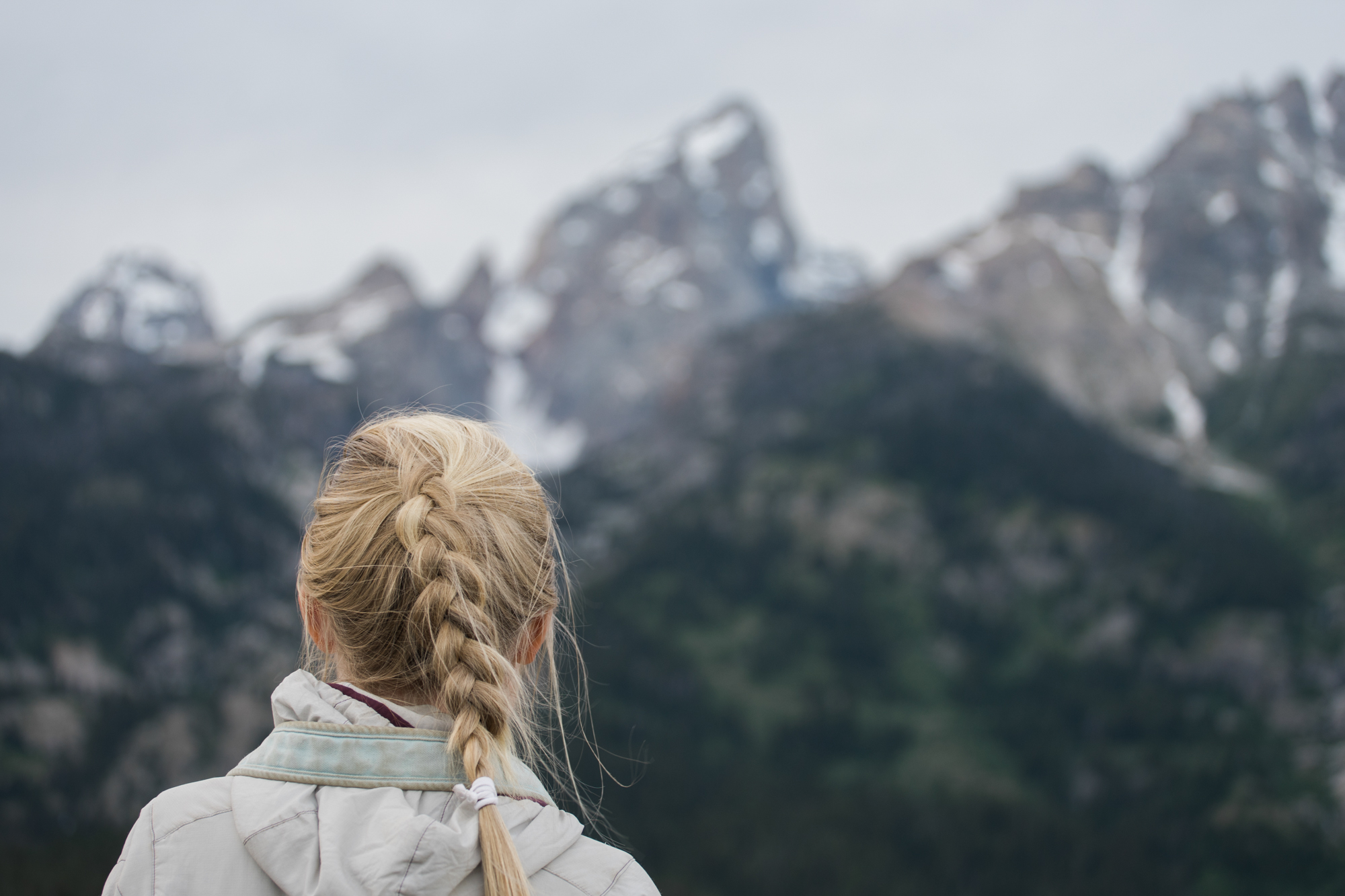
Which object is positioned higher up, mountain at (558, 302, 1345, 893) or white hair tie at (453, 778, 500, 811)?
white hair tie at (453, 778, 500, 811)

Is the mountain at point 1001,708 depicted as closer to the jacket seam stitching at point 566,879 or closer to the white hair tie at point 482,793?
the jacket seam stitching at point 566,879

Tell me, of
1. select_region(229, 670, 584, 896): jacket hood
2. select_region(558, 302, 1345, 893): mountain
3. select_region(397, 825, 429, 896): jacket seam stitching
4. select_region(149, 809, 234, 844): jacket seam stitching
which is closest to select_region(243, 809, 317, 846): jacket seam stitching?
select_region(229, 670, 584, 896): jacket hood

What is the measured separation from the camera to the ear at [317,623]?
3.54 metres

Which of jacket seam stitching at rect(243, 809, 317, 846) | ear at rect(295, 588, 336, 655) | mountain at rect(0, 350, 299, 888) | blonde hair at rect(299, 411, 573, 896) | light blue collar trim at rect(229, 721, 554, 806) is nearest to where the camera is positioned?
jacket seam stitching at rect(243, 809, 317, 846)

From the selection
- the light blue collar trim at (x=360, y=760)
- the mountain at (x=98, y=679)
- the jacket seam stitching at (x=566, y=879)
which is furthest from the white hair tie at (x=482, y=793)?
the mountain at (x=98, y=679)

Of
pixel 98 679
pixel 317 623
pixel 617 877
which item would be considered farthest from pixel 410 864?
pixel 98 679

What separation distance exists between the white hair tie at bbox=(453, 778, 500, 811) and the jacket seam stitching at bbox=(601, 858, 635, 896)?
400mm

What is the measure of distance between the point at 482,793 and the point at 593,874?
42cm

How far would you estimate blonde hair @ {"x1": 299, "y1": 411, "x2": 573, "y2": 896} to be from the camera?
3256 mm

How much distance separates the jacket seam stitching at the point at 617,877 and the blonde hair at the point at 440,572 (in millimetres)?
434

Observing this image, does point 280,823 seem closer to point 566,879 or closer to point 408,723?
point 408,723

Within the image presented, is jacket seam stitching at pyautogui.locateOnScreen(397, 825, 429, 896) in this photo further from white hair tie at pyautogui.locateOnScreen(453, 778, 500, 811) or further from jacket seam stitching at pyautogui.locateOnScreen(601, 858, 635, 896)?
jacket seam stitching at pyautogui.locateOnScreen(601, 858, 635, 896)

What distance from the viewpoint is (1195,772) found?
136m

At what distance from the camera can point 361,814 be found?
2.98m
